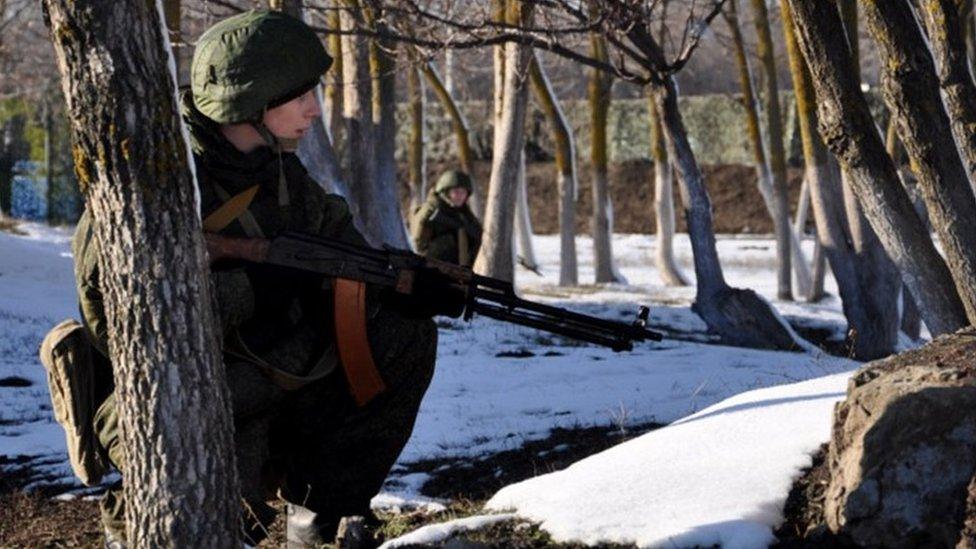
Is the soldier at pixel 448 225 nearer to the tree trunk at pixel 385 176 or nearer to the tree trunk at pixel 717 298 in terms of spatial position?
the tree trunk at pixel 385 176

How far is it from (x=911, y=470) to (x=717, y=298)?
836cm

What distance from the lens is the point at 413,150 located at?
26.0m

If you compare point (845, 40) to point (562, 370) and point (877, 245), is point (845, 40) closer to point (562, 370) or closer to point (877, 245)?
point (562, 370)

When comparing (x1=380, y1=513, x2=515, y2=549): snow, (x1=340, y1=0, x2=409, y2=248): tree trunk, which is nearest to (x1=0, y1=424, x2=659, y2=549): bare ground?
(x1=380, y1=513, x2=515, y2=549): snow

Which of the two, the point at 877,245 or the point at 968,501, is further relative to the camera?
the point at 877,245

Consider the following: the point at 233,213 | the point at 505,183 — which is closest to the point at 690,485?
the point at 233,213

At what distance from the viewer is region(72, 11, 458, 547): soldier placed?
4.60 m

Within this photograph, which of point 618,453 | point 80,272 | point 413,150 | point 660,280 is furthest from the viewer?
point 660,280

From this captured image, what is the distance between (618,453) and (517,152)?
12102 millimetres

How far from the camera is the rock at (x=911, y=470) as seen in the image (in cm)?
423

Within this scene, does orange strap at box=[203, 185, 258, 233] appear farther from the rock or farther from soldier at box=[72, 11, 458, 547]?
the rock

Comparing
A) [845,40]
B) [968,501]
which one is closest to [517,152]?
[845,40]

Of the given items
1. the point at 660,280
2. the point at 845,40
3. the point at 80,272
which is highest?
the point at 845,40

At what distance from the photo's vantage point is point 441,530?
4.65m
